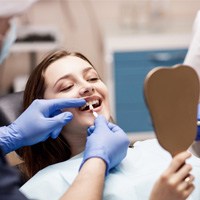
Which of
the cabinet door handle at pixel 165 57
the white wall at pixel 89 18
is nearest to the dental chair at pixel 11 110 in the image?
the cabinet door handle at pixel 165 57

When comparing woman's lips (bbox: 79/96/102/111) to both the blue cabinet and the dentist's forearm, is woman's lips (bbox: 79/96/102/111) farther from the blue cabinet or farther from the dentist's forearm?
the blue cabinet

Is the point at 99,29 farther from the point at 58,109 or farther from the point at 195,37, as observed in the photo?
the point at 58,109

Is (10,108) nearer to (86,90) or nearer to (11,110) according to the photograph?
(11,110)

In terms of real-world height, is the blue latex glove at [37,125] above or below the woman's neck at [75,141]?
above

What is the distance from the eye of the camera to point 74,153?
1.65 m

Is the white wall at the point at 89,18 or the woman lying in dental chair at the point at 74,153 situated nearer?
the woman lying in dental chair at the point at 74,153

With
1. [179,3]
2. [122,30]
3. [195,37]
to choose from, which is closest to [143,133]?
[122,30]

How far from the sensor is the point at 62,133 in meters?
1.65

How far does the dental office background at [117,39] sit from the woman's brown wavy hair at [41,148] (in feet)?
5.96

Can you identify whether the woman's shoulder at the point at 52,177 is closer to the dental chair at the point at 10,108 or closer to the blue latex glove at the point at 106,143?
the blue latex glove at the point at 106,143

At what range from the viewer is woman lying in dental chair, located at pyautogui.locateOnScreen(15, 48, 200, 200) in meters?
1.40

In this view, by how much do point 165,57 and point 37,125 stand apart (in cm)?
216

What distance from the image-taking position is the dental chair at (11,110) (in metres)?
1.85

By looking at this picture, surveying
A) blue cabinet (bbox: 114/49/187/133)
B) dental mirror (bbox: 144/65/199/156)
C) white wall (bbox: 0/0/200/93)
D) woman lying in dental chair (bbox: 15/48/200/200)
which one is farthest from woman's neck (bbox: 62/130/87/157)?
white wall (bbox: 0/0/200/93)
